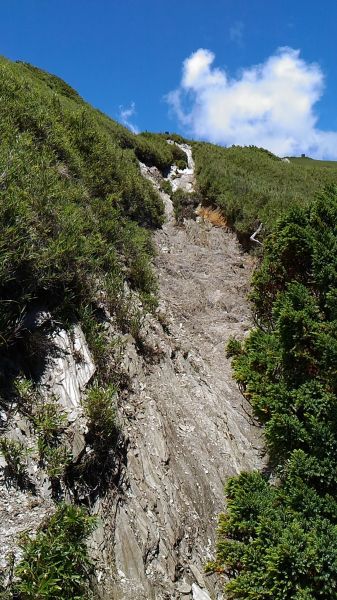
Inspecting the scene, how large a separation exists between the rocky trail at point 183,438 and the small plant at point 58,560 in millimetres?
830

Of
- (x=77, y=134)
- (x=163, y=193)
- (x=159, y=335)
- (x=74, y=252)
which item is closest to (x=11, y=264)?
(x=74, y=252)

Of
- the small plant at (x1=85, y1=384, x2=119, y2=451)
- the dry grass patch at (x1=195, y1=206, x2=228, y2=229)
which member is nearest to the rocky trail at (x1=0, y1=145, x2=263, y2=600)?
the small plant at (x1=85, y1=384, x2=119, y2=451)

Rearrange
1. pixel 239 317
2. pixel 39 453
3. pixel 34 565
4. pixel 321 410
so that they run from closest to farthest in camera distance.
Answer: pixel 34 565, pixel 39 453, pixel 321 410, pixel 239 317

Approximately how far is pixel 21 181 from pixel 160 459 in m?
5.85

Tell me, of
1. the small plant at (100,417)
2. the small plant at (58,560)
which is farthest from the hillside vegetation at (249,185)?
the small plant at (58,560)

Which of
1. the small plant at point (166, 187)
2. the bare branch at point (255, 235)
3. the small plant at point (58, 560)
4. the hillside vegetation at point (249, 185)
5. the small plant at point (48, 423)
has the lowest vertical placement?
the small plant at point (58, 560)

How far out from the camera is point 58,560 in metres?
4.03

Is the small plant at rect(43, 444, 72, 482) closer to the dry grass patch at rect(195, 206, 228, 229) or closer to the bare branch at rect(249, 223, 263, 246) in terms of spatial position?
the bare branch at rect(249, 223, 263, 246)

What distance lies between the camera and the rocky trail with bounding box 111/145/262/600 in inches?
214

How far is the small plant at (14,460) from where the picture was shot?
455 cm

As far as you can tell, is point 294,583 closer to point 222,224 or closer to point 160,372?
point 160,372

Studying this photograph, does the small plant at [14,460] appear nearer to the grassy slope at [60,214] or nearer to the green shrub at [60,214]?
the grassy slope at [60,214]

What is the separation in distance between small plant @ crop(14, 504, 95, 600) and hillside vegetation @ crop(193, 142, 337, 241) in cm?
890

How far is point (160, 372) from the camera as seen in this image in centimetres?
862
